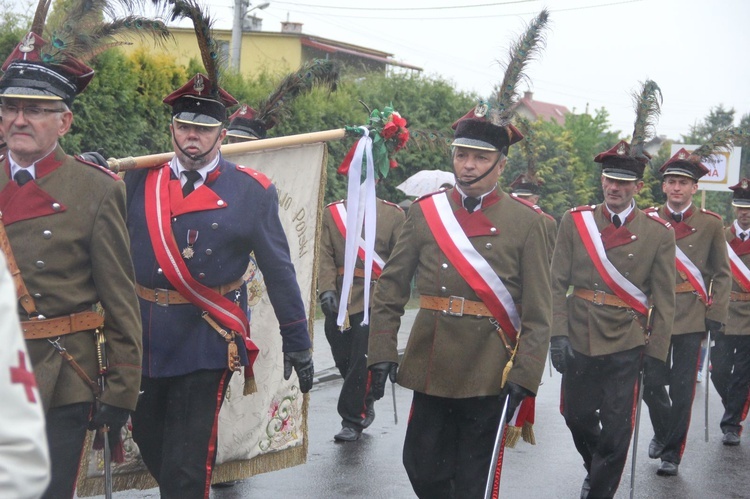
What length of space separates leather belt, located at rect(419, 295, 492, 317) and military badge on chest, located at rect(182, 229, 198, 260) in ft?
3.95

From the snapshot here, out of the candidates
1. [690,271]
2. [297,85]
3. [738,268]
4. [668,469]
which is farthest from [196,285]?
[738,268]

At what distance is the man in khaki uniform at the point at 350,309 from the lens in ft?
28.8

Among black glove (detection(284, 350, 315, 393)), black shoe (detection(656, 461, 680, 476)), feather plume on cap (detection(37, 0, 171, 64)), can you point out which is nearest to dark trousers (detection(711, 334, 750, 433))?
black shoe (detection(656, 461, 680, 476))

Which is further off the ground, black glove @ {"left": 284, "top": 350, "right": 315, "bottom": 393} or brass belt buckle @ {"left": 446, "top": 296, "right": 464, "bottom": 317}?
brass belt buckle @ {"left": 446, "top": 296, "right": 464, "bottom": 317}

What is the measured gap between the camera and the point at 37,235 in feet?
13.6

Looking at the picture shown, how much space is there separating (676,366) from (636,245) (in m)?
1.77

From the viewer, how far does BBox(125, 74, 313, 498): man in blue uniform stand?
5043mm

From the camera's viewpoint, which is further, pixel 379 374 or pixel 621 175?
pixel 621 175

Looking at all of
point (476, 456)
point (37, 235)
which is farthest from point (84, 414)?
point (476, 456)

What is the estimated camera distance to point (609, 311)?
7.13 metres

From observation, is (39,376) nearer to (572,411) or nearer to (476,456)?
(476,456)

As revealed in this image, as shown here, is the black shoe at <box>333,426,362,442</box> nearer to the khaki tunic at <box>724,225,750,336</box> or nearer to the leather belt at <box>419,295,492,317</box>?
the leather belt at <box>419,295,492,317</box>

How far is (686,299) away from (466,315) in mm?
3913

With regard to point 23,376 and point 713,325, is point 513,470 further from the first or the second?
point 23,376
